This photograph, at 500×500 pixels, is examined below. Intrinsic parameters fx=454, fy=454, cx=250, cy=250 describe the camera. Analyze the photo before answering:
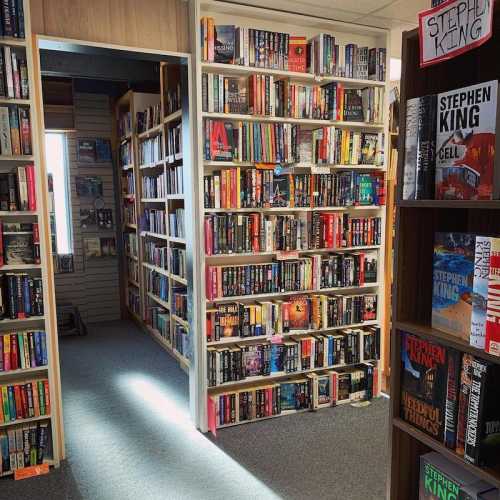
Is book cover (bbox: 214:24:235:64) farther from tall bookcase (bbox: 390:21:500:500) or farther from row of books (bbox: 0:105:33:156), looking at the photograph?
tall bookcase (bbox: 390:21:500:500)

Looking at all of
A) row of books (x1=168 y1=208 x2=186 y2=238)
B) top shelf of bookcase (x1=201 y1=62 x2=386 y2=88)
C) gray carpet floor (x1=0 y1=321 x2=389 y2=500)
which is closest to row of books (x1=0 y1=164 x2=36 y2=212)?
top shelf of bookcase (x1=201 y1=62 x2=386 y2=88)

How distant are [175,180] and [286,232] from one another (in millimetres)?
1219

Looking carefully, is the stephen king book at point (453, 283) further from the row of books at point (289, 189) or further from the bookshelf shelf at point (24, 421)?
the bookshelf shelf at point (24, 421)

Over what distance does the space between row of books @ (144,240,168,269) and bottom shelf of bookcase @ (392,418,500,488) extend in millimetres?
3254

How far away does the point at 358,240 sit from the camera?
3.36m

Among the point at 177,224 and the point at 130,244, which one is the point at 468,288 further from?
the point at 130,244

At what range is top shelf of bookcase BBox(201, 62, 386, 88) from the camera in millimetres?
2873

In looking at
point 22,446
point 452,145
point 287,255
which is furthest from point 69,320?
point 452,145

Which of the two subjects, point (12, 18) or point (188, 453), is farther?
point (188, 453)

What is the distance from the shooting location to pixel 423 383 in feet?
4.24

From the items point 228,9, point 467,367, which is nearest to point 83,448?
point 467,367

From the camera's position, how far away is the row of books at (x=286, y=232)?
2.94 m

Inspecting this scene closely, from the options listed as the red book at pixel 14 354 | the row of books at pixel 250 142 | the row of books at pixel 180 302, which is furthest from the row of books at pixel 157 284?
the red book at pixel 14 354

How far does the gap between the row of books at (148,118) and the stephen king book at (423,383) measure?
11.5 ft
